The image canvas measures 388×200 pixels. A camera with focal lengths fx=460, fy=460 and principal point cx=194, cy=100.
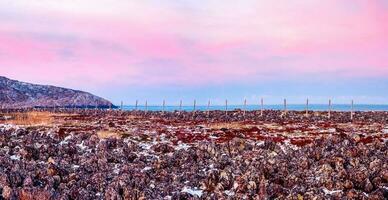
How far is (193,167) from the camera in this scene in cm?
3147

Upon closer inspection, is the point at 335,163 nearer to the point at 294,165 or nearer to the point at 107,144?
the point at 294,165

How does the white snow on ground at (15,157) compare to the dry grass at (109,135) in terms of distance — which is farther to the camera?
the dry grass at (109,135)

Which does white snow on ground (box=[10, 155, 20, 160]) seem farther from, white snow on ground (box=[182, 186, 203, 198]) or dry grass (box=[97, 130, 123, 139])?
white snow on ground (box=[182, 186, 203, 198])

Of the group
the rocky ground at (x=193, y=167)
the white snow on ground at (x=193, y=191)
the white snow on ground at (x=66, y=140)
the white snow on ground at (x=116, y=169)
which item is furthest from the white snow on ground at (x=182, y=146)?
the white snow on ground at (x=66, y=140)

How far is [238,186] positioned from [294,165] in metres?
5.89

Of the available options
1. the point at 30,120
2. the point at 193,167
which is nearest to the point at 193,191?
the point at 193,167

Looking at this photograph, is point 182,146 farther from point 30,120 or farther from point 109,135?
point 30,120

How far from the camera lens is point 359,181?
27.5 m

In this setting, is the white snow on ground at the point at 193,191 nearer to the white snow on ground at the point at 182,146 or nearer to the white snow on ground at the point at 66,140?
the white snow on ground at the point at 182,146

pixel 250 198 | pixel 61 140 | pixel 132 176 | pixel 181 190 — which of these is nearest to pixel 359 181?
pixel 250 198

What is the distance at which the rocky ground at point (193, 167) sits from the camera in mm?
26781

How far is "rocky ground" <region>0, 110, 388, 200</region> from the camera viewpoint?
87.9 feet

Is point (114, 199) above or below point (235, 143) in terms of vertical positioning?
below

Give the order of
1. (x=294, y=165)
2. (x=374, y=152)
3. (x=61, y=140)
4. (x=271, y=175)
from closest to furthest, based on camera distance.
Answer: (x=271, y=175)
(x=294, y=165)
(x=374, y=152)
(x=61, y=140)
